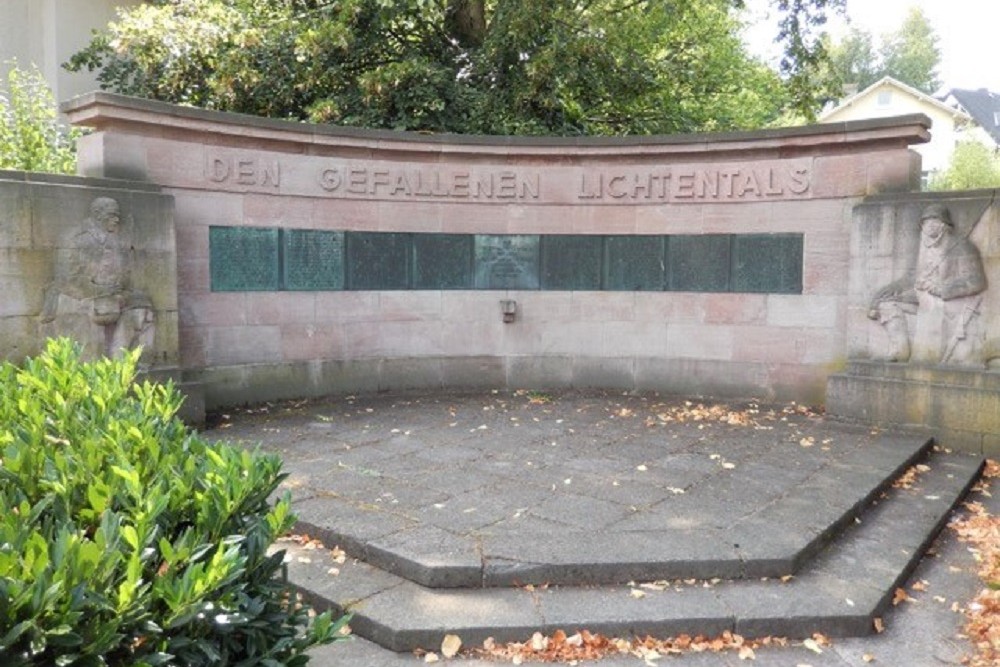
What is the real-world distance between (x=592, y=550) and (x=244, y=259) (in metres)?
5.53

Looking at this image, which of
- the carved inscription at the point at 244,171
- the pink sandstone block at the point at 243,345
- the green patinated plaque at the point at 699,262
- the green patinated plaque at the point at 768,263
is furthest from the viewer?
the green patinated plaque at the point at 699,262

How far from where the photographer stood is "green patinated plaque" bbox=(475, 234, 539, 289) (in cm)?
954

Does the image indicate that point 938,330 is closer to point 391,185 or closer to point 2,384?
point 391,185

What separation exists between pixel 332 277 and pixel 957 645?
703 centimetres

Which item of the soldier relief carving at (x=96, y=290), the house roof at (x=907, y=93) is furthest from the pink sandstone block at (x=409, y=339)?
the house roof at (x=907, y=93)

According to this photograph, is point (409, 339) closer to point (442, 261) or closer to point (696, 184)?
point (442, 261)

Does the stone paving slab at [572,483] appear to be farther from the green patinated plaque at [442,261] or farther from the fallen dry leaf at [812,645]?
the green patinated plaque at [442,261]

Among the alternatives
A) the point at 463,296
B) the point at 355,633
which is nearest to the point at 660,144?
the point at 463,296

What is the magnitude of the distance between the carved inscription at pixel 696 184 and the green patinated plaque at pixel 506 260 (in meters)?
0.94

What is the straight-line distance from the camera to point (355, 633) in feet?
12.5

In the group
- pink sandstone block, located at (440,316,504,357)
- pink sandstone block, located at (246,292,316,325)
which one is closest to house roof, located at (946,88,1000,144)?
pink sandstone block, located at (440,316,504,357)

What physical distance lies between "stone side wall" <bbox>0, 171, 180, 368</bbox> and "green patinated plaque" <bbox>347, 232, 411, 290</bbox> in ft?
7.56

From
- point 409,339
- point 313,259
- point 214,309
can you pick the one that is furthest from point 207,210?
point 409,339

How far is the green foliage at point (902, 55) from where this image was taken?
67.9m
